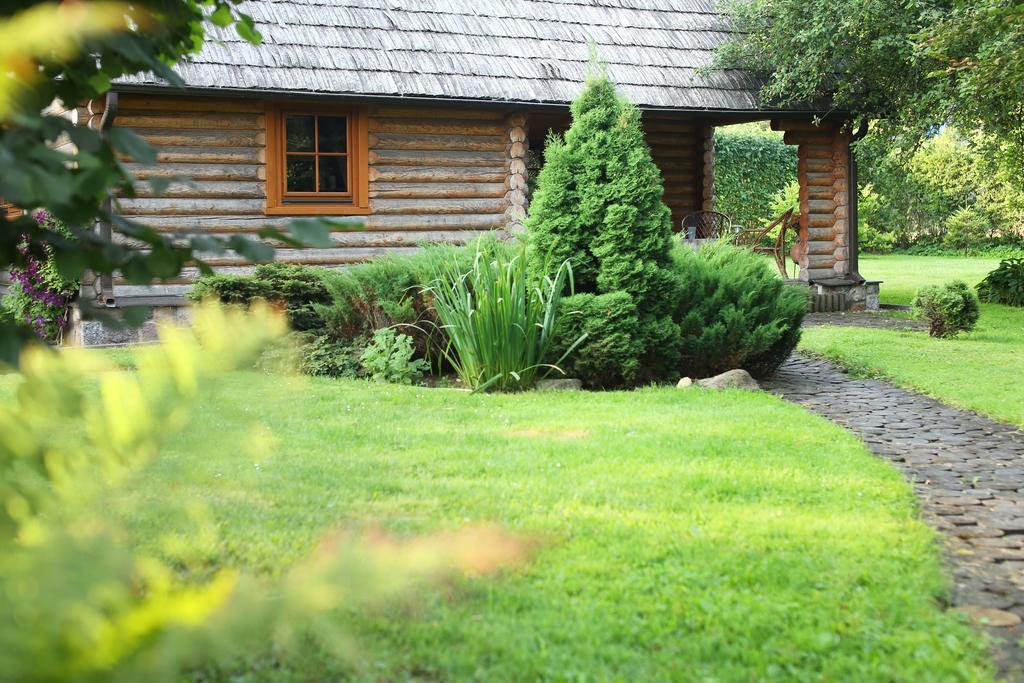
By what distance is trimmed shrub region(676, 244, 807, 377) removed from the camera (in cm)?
Result: 895

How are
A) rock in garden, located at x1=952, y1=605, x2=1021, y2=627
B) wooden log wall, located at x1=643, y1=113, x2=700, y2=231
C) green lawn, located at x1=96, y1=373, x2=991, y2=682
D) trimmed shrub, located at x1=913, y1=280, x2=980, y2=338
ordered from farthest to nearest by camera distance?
wooden log wall, located at x1=643, y1=113, x2=700, y2=231 → trimmed shrub, located at x1=913, y1=280, x2=980, y2=338 → rock in garden, located at x1=952, y1=605, x2=1021, y2=627 → green lawn, located at x1=96, y1=373, x2=991, y2=682

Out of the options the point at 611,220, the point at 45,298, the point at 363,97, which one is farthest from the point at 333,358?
the point at 45,298

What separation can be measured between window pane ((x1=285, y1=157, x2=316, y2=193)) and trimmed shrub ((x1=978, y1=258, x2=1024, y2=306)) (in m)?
11.2

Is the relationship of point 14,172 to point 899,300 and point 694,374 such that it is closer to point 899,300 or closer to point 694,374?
point 694,374

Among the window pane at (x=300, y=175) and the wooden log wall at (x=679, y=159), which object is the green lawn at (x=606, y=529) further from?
the wooden log wall at (x=679, y=159)

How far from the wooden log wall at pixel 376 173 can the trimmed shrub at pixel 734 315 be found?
9.74 ft

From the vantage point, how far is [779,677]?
3100mm

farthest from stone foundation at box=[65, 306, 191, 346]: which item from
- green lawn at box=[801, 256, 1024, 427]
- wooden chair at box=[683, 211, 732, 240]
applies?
wooden chair at box=[683, 211, 732, 240]

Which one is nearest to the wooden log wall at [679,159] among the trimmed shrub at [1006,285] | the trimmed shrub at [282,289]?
the trimmed shrub at [1006,285]

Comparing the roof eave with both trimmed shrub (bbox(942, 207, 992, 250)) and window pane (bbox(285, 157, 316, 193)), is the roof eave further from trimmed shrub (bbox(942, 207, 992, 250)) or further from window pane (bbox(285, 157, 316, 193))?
trimmed shrub (bbox(942, 207, 992, 250))

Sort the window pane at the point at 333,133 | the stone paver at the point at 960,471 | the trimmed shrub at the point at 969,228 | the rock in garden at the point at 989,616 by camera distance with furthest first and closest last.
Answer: the trimmed shrub at the point at 969,228 → the window pane at the point at 333,133 → the stone paver at the point at 960,471 → the rock in garden at the point at 989,616

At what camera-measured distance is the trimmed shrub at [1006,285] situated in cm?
1628

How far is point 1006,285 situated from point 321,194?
36.7 ft

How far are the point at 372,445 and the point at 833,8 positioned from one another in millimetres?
10429
